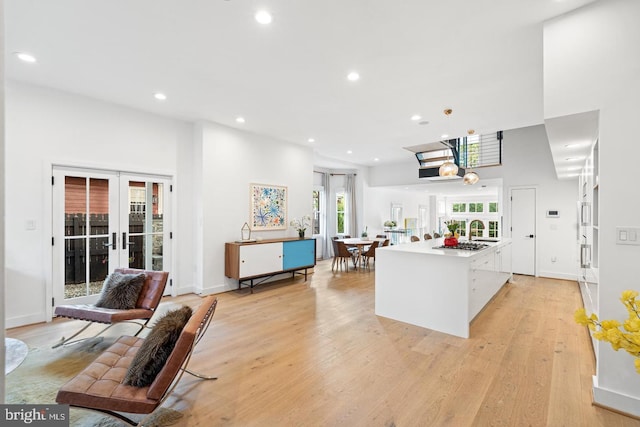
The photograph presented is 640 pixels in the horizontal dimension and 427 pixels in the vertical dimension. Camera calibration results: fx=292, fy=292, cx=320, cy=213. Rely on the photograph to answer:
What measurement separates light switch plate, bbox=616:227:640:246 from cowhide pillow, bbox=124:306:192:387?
3138mm

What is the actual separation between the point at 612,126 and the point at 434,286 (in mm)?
2231

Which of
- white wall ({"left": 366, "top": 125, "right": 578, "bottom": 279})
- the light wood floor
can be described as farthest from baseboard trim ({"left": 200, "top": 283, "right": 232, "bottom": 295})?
white wall ({"left": 366, "top": 125, "right": 578, "bottom": 279})

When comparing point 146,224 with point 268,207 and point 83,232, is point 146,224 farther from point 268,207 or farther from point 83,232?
point 268,207

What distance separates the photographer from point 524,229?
6766 mm

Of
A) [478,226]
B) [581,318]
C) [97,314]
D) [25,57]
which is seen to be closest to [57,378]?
[97,314]

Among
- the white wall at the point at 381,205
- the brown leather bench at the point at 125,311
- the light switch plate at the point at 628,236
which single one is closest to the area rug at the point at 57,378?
the brown leather bench at the point at 125,311

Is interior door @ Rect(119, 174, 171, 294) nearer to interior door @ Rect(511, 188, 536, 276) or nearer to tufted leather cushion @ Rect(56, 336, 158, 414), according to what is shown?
tufted leather cushion @ Rect(56, 336, 158, 414)

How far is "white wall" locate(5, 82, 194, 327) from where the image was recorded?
3.56m

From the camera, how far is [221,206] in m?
5.29

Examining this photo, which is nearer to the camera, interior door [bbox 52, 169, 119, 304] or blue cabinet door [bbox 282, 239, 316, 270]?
interior door [bbox 52, 169, 119, 304]

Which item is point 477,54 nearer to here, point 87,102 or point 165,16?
point 165,16

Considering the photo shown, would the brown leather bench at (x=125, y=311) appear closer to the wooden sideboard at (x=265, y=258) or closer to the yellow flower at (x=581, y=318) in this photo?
the wooden sideboard at (x=265, y=258)

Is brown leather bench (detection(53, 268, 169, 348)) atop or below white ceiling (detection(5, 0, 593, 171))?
below

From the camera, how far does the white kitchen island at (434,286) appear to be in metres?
3.38
